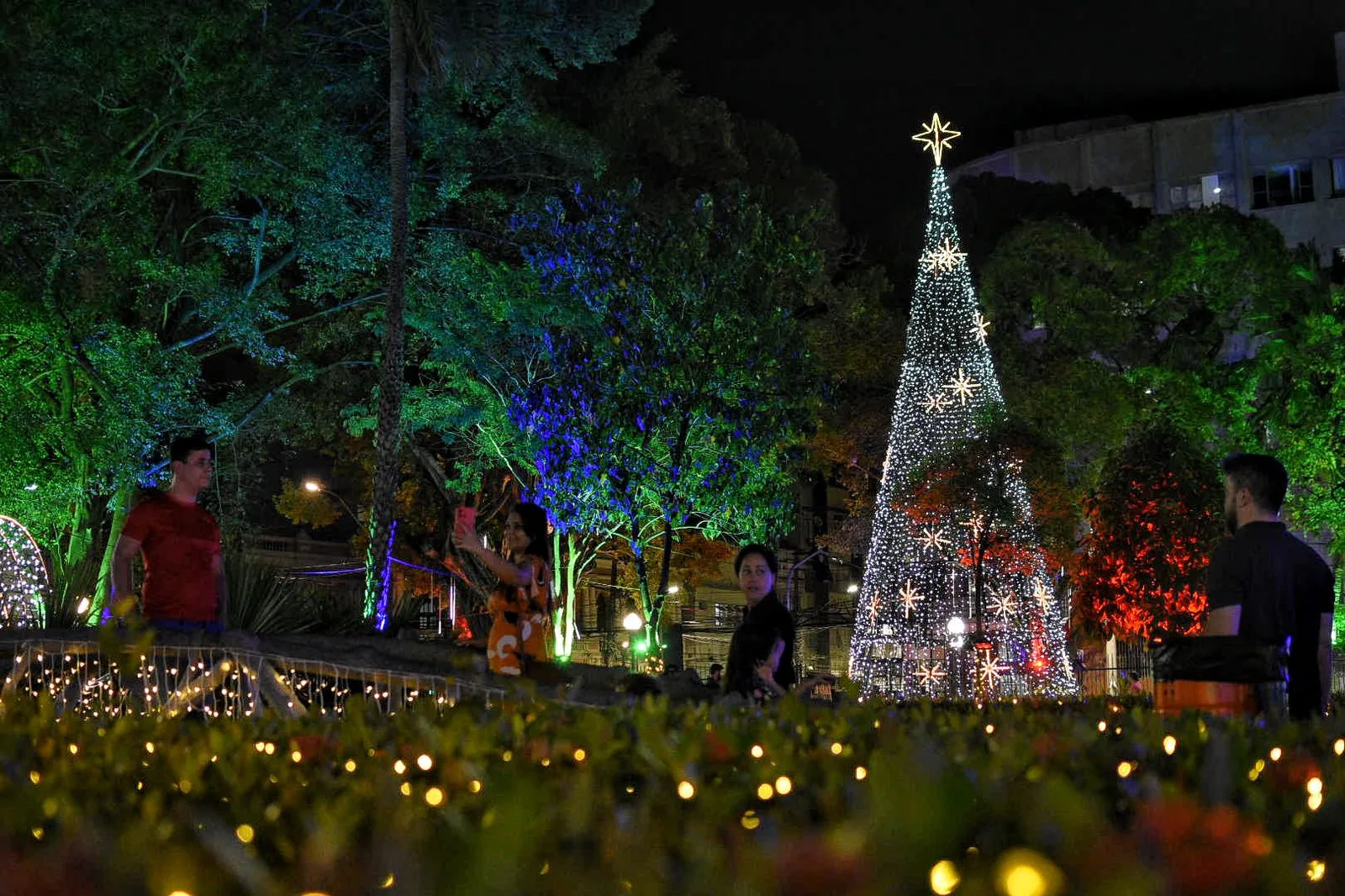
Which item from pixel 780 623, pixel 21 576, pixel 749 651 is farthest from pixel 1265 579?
pixel 21 576

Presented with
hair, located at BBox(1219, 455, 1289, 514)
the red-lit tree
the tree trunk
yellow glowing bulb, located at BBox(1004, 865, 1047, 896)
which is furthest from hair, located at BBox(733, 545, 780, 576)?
the red-lit tree

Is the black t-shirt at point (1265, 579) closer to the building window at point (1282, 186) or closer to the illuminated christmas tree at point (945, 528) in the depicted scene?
the illuminated christmas tree at point (945, 528)

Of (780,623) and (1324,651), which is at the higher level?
(780,623)

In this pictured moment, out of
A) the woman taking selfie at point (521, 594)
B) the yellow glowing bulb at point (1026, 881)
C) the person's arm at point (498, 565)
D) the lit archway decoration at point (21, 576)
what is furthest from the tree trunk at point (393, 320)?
the yellow glowing bulb at point (1026, 881)

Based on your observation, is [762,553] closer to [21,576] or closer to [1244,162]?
[21,576]

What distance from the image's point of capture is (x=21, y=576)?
1328 centimetres

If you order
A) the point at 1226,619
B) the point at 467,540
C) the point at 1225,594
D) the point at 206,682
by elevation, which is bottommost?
the point at 206,682

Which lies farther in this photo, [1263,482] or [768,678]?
[768,678]

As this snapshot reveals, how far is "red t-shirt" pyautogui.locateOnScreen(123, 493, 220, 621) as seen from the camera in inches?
311

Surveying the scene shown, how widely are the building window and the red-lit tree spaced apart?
22.7 metres

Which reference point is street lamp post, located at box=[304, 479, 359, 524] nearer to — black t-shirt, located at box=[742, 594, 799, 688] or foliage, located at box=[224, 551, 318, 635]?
foliage, located at box=[224, 551, 318, 635]

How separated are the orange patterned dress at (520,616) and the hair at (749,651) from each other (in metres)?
1.18

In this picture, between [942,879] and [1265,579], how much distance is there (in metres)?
4.82

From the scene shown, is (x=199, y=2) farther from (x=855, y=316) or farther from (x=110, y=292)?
(x=855, y=316)
